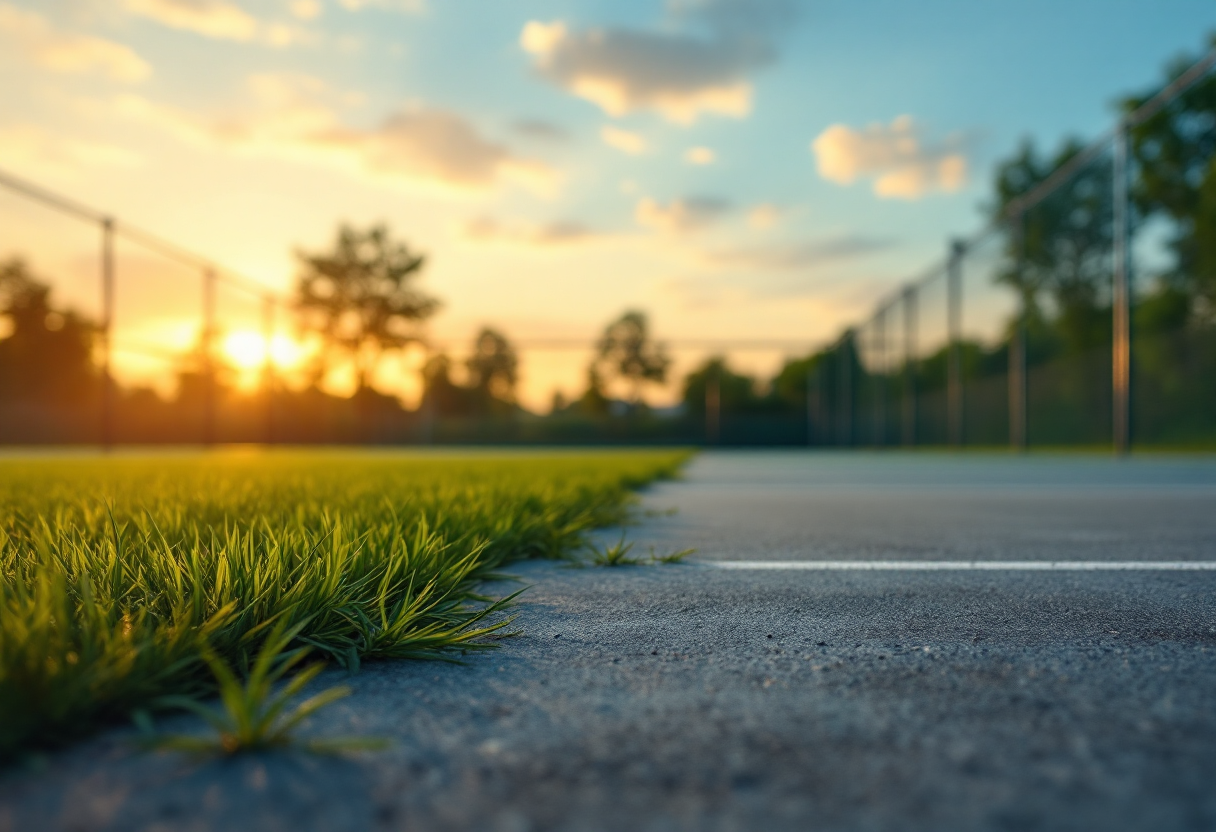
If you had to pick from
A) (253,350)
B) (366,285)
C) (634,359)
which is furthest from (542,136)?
(366,285)

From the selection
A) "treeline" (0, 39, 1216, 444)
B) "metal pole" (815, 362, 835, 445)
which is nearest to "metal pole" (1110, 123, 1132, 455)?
"treeline" (0, 39, 1216, 444)

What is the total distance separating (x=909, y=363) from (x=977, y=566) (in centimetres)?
1613

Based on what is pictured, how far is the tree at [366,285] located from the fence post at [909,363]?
17264 mm

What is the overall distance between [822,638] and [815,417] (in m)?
21.4

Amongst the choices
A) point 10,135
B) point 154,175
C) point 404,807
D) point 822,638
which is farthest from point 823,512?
point 154,175

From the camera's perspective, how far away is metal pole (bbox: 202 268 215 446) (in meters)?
13.3


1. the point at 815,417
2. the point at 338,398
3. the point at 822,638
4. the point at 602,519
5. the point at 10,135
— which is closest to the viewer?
the point at 822,638

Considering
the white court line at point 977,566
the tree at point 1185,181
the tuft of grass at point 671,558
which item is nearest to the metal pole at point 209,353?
the tuft of grass at point 671,558

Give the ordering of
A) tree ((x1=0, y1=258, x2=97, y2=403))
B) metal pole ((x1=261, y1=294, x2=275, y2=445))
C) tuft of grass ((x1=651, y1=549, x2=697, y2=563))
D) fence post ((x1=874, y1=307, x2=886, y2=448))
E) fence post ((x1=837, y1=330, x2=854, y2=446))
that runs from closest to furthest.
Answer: tuft of grass ((x1=651, y1=549, x2=697, y2=563)) → tree ((x1=0, y1=258, x2=97, y2=403)) → metal pole ((x1=261, y1=294, x2=275, y2=445)) → fence post ((x1=874, y1=307, x2=886, y2=448)) → fence post ((x1=837, y1=330, x2=854, y2=446))

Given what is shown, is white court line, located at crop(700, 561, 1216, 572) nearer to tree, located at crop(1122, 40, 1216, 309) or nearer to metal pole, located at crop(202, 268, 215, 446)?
tree, located at crop(1122, 40, 1216, 309)

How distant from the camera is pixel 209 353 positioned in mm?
13805

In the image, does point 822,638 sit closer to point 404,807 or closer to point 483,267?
point 404,807

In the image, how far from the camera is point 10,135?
394 inches

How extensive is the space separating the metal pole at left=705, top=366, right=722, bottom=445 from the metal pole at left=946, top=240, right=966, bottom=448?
616 centimetres
